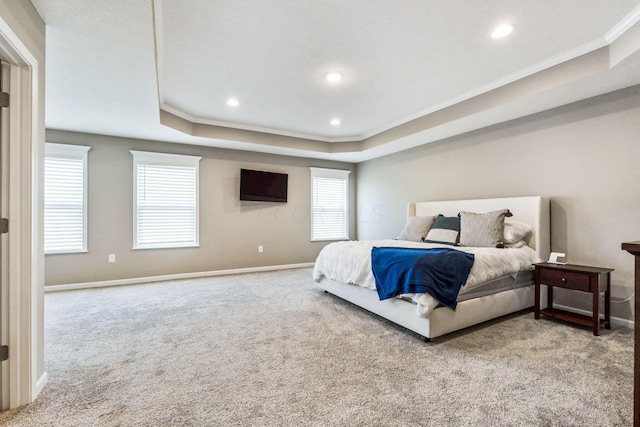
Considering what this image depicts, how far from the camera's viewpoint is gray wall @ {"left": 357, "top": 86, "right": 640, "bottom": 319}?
2848 millimetres

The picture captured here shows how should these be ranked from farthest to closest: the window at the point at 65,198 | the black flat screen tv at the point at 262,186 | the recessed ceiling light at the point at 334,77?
the black flat screen tv at the point at 262,186 < the window at the point at 65,198 < the recessed ceiling light at the point at 334,77

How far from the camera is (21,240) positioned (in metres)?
1.64

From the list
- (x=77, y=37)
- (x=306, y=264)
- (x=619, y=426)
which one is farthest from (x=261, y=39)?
(x=306, y=264)

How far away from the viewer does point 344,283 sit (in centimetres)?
343

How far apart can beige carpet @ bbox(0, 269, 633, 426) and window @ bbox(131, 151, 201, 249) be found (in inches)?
71.7

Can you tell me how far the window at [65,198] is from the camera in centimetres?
415

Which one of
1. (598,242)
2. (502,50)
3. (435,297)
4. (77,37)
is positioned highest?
(502,50)

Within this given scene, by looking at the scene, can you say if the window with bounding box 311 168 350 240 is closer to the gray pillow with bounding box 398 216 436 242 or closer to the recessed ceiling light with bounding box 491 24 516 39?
the gray pillow with bounding box 398 216 436 242

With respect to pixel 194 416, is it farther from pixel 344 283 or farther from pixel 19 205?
pixel 344 283

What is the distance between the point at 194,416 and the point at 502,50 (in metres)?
3.67

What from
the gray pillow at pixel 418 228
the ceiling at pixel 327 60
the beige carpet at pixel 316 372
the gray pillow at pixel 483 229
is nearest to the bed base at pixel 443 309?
the beige carpet at pixel 316 372

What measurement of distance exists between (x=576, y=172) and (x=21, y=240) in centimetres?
484

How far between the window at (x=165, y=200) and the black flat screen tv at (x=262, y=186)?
2.75 feet

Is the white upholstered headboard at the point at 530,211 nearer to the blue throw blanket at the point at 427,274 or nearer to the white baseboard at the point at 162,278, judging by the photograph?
the blue throw blanket at the point at 427,274
